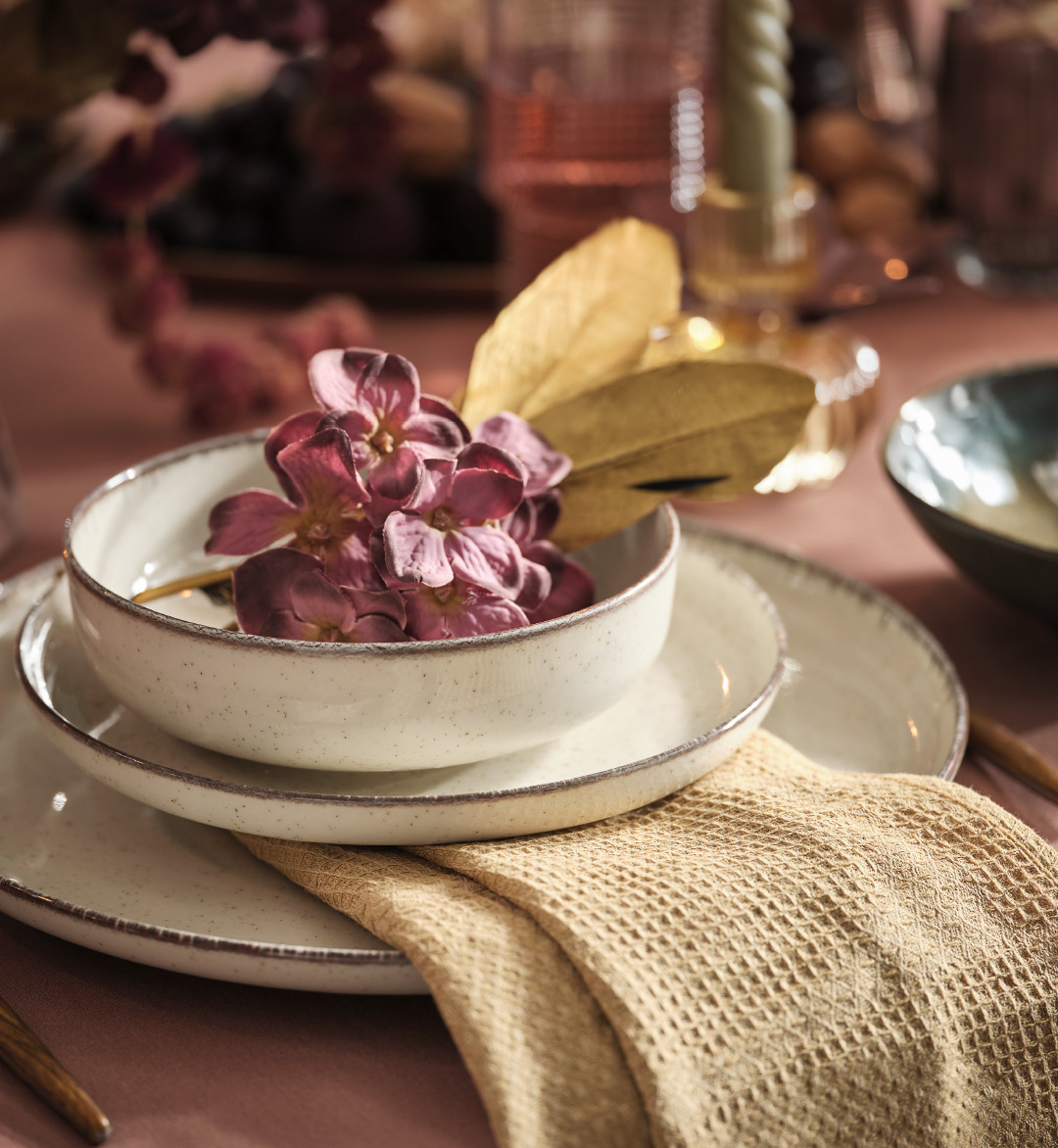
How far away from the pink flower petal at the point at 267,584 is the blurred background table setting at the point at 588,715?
0.05 feet

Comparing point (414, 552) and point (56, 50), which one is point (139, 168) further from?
point (414, 552)

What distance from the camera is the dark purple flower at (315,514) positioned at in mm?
282

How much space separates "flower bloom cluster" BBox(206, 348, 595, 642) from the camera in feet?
0.91

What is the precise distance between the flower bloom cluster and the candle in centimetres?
29

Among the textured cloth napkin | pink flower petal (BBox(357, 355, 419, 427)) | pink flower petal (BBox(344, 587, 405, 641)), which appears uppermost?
pink flower petal (BBox(357, 355, 419, 427))

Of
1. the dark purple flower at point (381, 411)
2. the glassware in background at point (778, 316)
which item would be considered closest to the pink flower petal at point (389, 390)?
the dark purple flower at point (381, 411)

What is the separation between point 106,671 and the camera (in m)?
0.29

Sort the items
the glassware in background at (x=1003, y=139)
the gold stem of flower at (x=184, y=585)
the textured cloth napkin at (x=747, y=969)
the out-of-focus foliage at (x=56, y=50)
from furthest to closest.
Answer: the glassware in background at (x=1003, y=139) → the out-of-focus foliage at (x=56, y=50) → the gold stem of flower at (x=184, y=585) → the textured cloth napkin at (x=747, y=969)

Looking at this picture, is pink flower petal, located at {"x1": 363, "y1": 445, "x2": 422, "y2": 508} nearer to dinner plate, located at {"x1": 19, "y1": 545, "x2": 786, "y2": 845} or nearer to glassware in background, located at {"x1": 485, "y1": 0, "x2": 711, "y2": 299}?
dinner plate, located at {"x1": 19, "y1": 545, "x2": 786, "y2": 845}

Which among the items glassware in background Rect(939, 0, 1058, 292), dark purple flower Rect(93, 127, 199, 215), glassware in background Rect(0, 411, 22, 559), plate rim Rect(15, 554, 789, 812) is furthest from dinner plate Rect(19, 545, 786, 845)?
glassware in background Rect(939, 0, 1058, 292)

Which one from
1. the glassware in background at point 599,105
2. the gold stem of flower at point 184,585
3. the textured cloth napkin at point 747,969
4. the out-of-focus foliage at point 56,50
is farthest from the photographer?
the glassware in background at point 599,105

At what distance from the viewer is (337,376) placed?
30cm

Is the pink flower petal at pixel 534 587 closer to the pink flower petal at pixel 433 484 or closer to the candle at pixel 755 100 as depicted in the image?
the pink flower petal at pixel 433 484

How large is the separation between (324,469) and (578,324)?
110 millimetres
